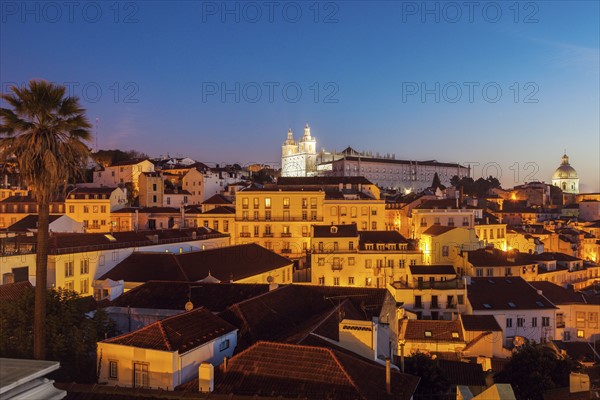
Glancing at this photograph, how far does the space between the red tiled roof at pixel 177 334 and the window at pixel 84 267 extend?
1490 cm

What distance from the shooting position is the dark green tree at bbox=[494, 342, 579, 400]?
16.7 m

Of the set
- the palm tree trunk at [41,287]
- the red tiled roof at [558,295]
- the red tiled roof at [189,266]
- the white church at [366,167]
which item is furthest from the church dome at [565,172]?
the palm tree trunk at [41,287]

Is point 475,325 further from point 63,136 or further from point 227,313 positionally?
point 63,136

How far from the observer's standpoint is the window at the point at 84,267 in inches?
1035

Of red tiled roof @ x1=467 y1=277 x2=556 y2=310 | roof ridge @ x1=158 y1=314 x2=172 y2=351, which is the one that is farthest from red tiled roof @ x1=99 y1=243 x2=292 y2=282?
red tiled roof @ x1=467 y1=277 x2=556 y2=310

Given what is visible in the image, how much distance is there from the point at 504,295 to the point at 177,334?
26944mm

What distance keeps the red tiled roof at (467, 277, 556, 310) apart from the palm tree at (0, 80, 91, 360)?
27431 millimetres

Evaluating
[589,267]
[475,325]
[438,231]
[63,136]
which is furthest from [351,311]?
[589,267]

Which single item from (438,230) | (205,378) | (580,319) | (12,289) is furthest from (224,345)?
(438,230)

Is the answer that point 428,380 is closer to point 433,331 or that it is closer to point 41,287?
point 41,287

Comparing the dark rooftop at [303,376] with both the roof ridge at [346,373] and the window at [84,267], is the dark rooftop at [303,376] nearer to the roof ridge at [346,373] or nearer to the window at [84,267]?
the roof ridge at [346,373]

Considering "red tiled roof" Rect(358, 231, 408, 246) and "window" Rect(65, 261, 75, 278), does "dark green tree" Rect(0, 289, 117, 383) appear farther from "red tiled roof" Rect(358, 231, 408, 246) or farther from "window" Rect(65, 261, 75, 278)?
"red tiled roof" Rect(358, 231, 408, 246)

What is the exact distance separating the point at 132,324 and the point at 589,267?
172 ft

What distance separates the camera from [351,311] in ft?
58.0
